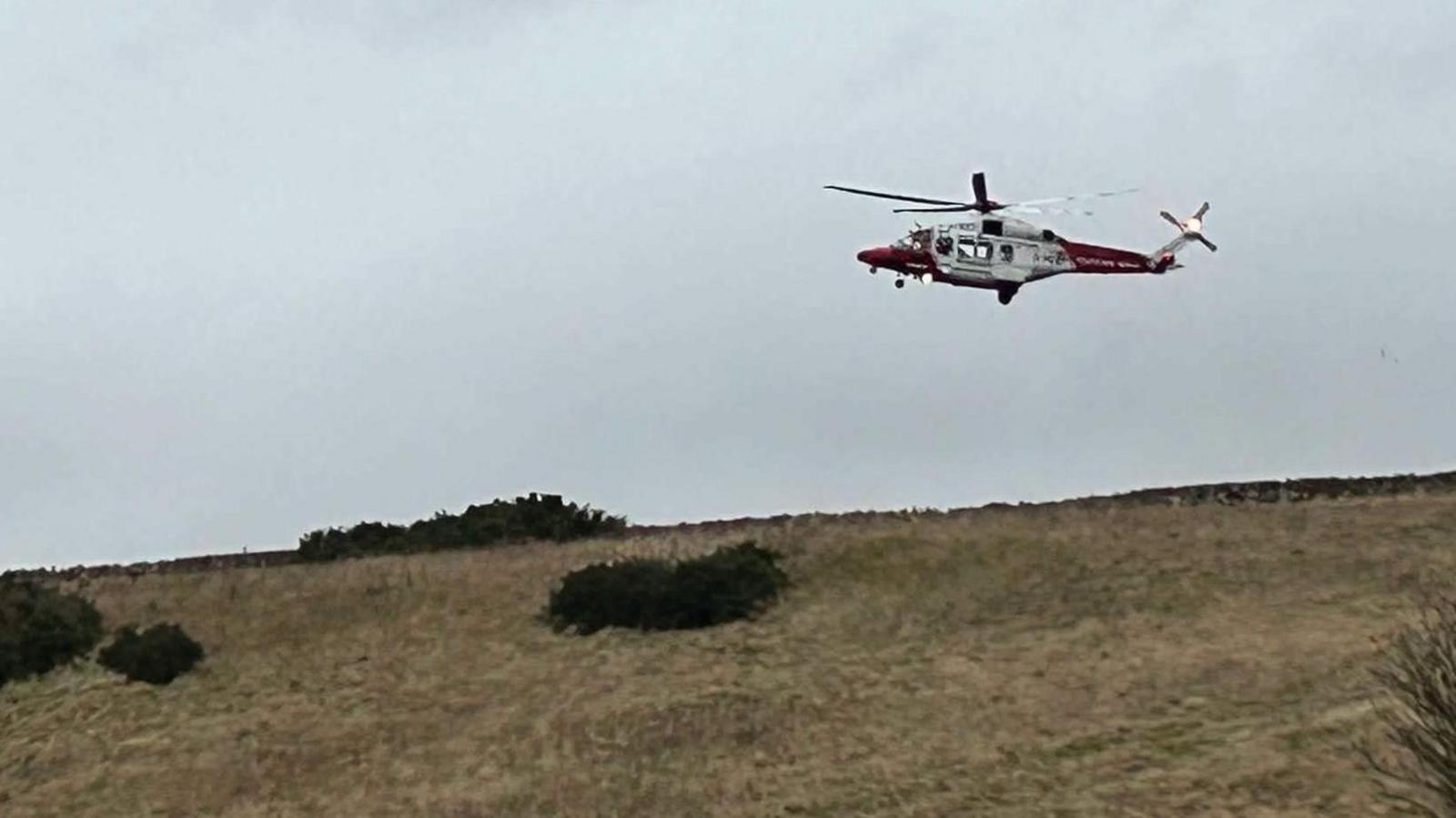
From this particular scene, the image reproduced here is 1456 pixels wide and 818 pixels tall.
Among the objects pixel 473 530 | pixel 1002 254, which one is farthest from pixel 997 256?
pixel 473 530

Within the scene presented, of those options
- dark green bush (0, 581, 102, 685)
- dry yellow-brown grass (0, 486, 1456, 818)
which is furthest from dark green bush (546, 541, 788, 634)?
dark green bush (0, 581, 102, 685)

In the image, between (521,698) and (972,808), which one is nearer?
(972,808)

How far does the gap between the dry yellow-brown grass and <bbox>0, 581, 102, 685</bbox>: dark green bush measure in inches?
24.8

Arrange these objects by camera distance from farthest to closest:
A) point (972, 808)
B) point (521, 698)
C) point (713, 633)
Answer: point (713, 633), point (521, 698), point (972, 808)

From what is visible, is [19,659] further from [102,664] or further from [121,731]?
[121,731]

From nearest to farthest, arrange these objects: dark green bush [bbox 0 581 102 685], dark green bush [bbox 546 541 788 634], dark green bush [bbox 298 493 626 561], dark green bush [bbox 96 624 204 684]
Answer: dark green bush [bbox 96 624 204 684] < dark green bush [bbox 546 541 788 634] < dark green bush [bbox 0 581 102 685] < dark green bush [bbox 298 493 626 561]

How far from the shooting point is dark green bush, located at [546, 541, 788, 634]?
3531 cm

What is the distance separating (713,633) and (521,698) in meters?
3.87

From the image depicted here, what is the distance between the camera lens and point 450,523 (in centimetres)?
4844

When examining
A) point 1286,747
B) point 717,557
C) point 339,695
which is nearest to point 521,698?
point 339,695

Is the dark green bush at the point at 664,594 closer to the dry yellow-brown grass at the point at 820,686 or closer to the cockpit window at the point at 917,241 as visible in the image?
the dry yellow-brown grass at the point at 820,686

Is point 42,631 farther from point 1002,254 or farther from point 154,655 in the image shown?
point 1002,254

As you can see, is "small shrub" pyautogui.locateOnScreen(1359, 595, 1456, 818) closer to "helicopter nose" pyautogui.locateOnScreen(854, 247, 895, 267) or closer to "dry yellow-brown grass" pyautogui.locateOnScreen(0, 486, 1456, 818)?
"dry yellow-brown grass" pyautogui.locateOnScreen(0, 486, 1456, 818)

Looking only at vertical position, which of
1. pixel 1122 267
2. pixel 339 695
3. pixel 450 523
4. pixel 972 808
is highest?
pixel 1122 267
